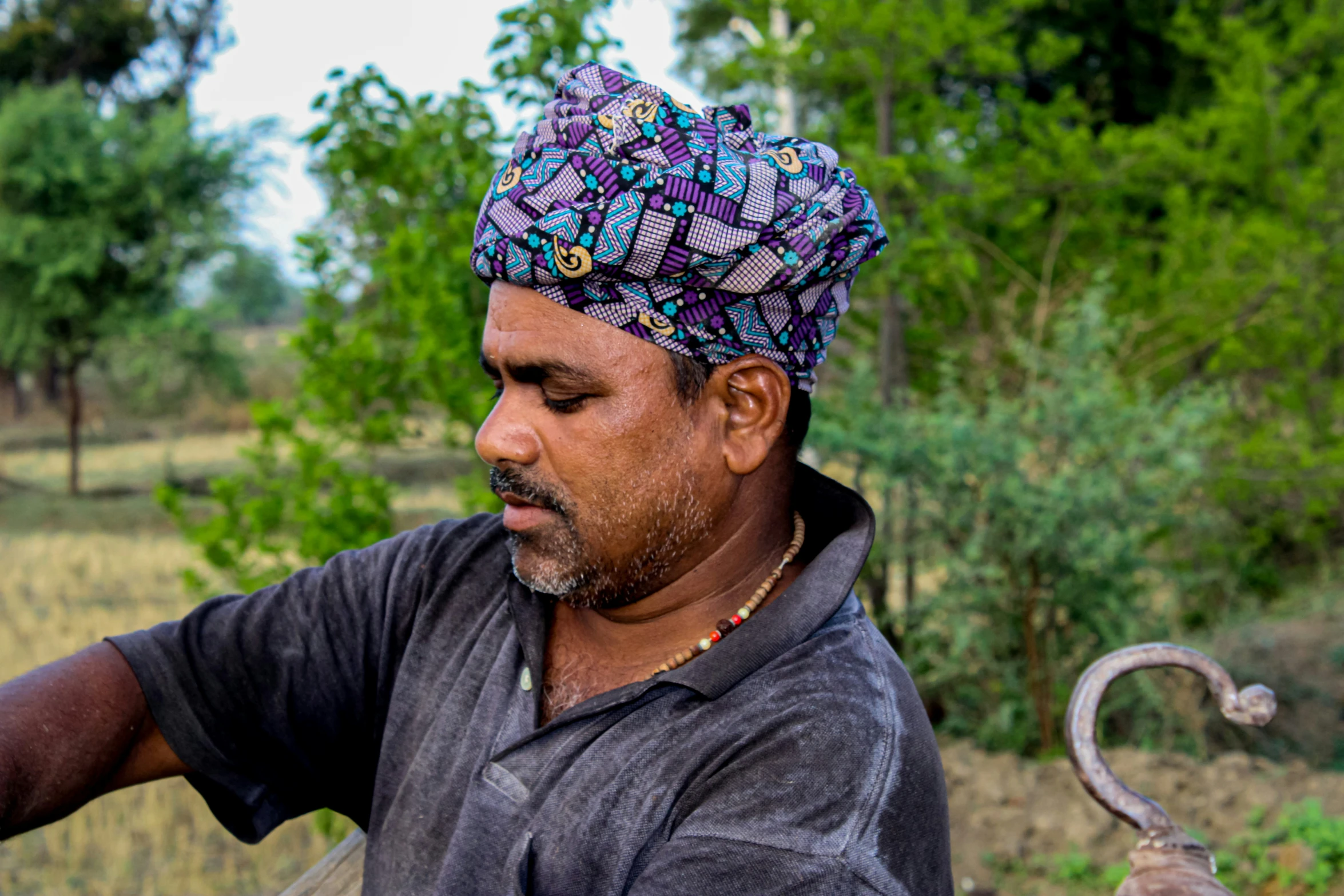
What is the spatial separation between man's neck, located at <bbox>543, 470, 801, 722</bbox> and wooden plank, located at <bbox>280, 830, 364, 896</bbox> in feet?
1.76

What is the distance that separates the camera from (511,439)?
1676 millimetres

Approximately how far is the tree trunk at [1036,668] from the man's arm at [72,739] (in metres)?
4.33

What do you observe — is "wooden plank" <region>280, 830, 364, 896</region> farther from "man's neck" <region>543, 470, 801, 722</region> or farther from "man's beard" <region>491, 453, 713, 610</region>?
"man's beard" <region>491, 453, 713, 610</region>

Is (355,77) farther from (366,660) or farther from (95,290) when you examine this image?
(95,290)

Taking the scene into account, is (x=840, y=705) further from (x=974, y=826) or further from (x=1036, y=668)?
(x=1036, y=668)

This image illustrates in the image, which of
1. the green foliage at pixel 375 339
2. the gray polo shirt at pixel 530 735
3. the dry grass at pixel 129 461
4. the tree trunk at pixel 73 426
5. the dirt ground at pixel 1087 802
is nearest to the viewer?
the gray polo shirt at pixel 530 735

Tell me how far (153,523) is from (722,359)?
49.4 feet

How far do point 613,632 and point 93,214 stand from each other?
18215 millimetres

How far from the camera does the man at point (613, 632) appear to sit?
4.84 feet

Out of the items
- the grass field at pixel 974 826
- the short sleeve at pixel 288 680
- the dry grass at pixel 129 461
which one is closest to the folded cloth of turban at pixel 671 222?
the short sleeve at pixel 288 680

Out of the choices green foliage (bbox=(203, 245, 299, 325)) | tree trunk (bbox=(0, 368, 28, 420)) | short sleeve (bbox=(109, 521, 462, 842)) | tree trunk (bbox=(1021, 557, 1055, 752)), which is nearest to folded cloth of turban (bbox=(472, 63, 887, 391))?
short sleeve (bbox=(109, 521, 462, 842))

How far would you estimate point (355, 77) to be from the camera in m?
3.77

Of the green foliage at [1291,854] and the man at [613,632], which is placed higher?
the man at [613,632]

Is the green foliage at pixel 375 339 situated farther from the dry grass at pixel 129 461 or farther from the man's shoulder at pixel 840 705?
the dry grass at pixel 129 461
